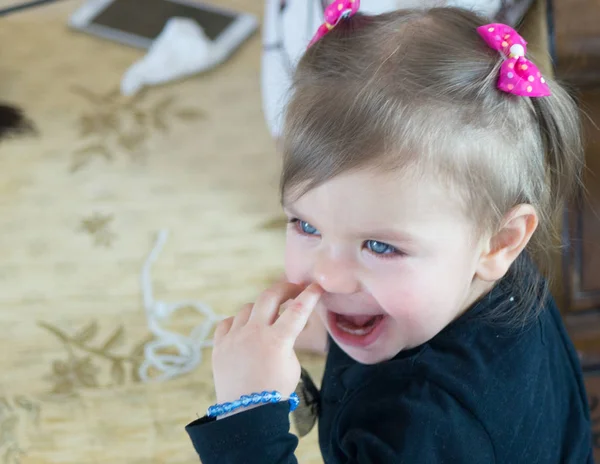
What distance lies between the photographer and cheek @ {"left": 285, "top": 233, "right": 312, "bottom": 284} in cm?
73

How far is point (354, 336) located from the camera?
778mm

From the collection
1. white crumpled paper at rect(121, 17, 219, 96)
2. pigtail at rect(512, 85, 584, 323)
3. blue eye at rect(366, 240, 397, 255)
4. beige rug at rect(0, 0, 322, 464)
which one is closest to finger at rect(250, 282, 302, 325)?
blue eye at rect(366, 240, 397, 255)

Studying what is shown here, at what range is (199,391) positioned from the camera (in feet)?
3.82

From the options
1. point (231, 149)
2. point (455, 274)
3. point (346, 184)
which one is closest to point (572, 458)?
point (455, 274)

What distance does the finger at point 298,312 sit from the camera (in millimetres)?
706

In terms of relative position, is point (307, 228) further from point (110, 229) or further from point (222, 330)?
point (110, 229)

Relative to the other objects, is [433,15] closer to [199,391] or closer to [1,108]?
[199,391]

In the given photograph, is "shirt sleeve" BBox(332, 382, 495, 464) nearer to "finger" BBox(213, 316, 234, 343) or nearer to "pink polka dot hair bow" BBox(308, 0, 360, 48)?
"finger" BBox(213, 316, 234, 343)

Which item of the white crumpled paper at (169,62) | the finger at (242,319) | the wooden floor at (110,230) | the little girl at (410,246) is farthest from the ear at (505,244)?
the white crumpled paper at (169,62)

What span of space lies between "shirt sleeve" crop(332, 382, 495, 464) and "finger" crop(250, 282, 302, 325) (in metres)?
0.13

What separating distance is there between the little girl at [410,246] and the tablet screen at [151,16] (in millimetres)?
1045

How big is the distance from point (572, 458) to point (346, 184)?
1.46 ft

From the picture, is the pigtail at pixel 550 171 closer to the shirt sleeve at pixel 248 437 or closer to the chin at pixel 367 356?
the chin at pixel 367 356

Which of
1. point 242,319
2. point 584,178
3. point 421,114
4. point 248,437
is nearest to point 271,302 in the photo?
point 242,319
